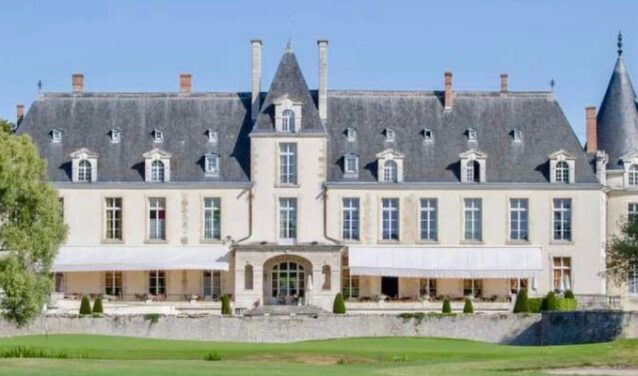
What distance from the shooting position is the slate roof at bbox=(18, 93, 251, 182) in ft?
193

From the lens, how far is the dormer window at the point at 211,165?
58.6 metres

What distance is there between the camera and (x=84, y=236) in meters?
58.3

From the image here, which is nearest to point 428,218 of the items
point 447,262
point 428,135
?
point 447,262

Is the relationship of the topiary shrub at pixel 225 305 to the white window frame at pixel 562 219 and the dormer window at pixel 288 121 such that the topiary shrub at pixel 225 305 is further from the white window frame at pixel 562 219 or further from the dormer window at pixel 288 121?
the white window frame at pixel 562 219

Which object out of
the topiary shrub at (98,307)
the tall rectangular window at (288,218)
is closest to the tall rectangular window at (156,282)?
the tall rectangular window at (288,218)

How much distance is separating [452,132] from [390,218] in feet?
13.4

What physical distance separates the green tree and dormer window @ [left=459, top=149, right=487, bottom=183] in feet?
60.0

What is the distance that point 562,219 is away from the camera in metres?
58.5

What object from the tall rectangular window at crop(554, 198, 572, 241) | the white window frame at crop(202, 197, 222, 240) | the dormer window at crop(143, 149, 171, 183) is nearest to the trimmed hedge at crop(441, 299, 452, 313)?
the tall rectangular window at crop(554, 198, 572, 241)

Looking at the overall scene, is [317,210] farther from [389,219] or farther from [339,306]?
[339,306]

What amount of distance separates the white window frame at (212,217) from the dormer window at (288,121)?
11.4 ft

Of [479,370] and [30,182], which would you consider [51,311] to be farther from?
[479,370]

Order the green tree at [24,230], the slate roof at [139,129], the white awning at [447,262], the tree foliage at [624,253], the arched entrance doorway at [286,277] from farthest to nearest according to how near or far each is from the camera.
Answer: the slate roof at [139,129]
the arched entrance doorway at [286,277]
the white awning at [447,262]
the tree foliage at [624,253]
the green tree at [24,230]

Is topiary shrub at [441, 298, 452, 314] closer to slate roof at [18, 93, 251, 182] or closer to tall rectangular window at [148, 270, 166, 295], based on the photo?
slate roof at [18, 93, 251, 182]
